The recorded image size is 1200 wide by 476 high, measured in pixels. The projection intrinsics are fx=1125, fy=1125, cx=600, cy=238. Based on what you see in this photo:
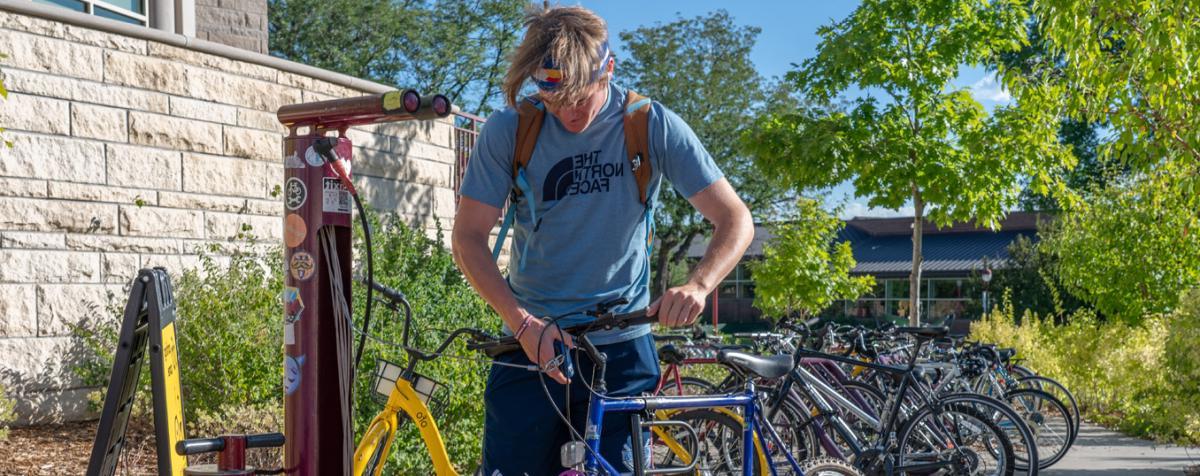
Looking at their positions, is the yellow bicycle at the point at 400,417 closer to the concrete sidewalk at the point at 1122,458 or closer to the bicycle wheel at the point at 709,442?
the bicycle wheel at the point at 709,442

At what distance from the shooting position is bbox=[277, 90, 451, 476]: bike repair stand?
253 centimetres

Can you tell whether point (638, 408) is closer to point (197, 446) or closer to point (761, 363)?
point (761, 363)

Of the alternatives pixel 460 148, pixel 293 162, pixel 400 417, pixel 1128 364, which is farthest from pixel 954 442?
pixel 460 148

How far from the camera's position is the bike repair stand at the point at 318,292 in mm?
2531

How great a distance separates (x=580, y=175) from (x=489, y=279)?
35cm

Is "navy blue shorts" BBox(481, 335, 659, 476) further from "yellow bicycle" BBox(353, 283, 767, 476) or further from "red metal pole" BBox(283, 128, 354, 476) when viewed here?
A: "yellow bicycle" BBox(353, 283, 767, 476)

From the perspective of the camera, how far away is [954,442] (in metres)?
6.46

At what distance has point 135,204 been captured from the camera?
758 centimetres

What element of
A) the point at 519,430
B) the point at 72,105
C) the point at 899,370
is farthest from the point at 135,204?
the point at 519,430

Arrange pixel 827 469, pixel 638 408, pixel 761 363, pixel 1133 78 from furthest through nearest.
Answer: pixel 1133 78
pixel 827 469
pixel 761 363
pixel 638 408

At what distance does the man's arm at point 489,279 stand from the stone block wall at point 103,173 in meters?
5.37

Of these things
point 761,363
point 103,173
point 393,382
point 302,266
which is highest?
point 103,173

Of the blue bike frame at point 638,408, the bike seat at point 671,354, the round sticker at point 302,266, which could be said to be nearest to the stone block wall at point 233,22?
the bike seat at point 671,354

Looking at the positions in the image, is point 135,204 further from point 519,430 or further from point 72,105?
point 519,430
